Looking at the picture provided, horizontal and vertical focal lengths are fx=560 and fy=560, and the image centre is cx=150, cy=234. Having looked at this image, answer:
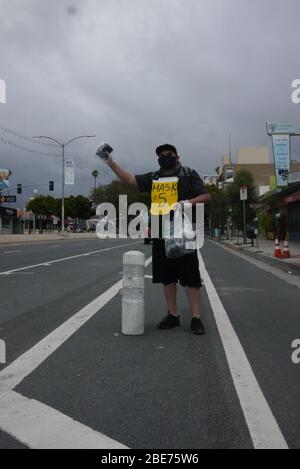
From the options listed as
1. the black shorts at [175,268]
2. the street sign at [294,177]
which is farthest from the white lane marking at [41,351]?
the street sign at [294,177]

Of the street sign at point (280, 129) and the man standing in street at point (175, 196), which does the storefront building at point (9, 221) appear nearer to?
the street sign at point (280, 129)

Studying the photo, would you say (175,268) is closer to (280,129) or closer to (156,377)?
(156,377)

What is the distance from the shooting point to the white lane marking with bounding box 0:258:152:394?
15.6 ft

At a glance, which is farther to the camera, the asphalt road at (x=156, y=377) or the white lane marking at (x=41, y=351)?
the white lane marking at (x=41, y=351)

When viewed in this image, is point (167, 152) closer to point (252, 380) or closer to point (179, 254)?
point (179, 254)

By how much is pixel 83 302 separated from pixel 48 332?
250 centimetres

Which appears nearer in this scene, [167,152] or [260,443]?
[260,443]

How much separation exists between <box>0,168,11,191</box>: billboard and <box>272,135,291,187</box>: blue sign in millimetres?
58092

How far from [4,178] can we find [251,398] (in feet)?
278

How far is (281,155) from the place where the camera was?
109ft

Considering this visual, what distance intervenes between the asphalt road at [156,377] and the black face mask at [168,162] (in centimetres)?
196

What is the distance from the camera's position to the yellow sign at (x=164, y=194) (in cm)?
638
